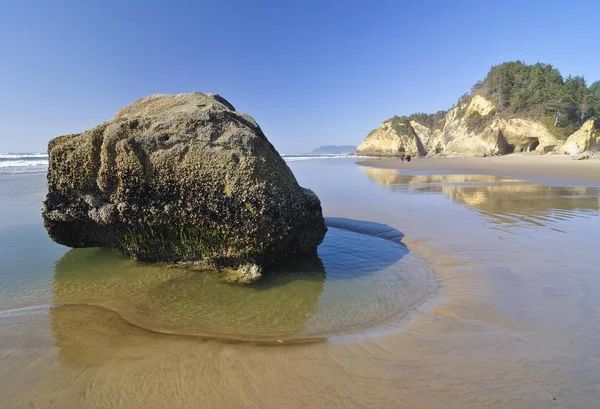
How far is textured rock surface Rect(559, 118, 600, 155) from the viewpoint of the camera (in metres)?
38.0

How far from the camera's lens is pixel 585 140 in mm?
38000

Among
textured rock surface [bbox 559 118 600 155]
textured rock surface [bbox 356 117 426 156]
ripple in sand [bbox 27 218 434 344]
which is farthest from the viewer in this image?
textured rock surface [bbox 356 117 426 156]

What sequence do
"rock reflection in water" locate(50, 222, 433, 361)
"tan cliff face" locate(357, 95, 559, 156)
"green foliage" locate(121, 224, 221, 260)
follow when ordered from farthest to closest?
"tan cliff face" locate(357, 95, 559, 156) < "green foliage" locate(121, 224, 221, 260) < "rock reflection in water" locate(50, 222, 433, 361)

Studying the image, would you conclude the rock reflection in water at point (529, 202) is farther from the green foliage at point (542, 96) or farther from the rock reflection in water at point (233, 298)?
the green foliage at point (542, 96)

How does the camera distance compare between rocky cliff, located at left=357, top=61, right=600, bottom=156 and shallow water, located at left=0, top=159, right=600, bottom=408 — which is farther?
rocky cliff, located at left=357, top=61, right=600, bottom=156

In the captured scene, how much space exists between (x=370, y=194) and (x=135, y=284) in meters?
11.7

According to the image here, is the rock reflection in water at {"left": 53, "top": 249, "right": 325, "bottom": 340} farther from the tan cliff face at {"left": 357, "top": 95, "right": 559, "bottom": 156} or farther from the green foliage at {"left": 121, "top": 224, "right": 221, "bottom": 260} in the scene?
the tan cliff face at {"left": 357, "top": 95, "right": 559, "bottom": 156}

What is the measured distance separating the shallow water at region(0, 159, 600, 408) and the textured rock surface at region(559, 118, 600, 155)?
40828mm

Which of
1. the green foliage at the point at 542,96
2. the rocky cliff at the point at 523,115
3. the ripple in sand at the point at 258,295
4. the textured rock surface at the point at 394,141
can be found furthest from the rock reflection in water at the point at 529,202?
the textured rock surface at the point at 394,141

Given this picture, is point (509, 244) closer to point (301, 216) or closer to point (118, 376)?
point (301, 216)

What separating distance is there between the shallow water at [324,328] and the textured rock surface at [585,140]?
1607 inches

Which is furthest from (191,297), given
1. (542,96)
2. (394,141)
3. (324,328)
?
(394,141)

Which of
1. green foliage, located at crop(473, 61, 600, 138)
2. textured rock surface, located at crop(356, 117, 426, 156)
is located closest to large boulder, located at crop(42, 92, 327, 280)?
green foliage, located at crop(473, 61, 600, 138)

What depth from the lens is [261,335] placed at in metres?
4.11
